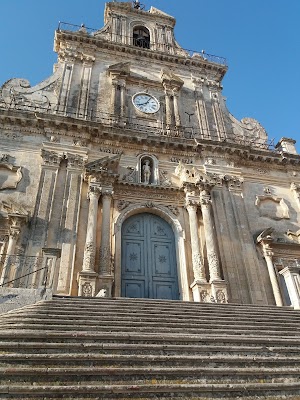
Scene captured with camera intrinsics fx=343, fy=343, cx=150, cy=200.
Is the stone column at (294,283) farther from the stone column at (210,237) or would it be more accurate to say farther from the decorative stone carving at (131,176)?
the decorative stone carving at (131,176)

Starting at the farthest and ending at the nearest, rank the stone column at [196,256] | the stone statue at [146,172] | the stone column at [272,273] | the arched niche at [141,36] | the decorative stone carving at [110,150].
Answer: the arched niche at [141,36] < the decorative stone carving at [110,150] < the stone statue at [146,172] < the stone column at [272,273] < the stone column at [196,256]

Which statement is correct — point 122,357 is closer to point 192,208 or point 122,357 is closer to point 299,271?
point 299,271

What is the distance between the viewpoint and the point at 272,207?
14273 mm

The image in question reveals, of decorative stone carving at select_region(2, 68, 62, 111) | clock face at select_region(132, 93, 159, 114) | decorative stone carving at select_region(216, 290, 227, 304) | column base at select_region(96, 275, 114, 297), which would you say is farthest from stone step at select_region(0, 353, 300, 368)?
clock face at select_region(132, 93, 159, 114)

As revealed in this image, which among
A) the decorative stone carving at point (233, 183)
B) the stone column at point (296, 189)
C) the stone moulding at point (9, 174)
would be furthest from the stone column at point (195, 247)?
the stone moulding at point (9, 174)

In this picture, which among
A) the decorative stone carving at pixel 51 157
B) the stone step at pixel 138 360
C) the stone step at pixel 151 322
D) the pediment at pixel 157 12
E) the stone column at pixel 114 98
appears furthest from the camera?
the pediment at pixel 157 12

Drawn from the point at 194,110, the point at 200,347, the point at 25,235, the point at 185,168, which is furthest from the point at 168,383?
the point at 194,110

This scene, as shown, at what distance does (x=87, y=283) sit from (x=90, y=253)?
1.02 m

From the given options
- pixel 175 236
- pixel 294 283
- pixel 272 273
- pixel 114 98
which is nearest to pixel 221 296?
pixel 294 283

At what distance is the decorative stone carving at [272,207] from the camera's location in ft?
45.6

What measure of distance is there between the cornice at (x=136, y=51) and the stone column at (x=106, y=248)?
339 inches

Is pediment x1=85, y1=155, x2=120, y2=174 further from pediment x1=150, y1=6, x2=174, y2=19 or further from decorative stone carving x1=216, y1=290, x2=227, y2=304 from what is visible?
pediment x1=150, y1=6, x2=174, y2=19

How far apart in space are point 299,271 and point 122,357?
20.9 feet

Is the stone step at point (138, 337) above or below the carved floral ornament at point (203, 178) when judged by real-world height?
below
